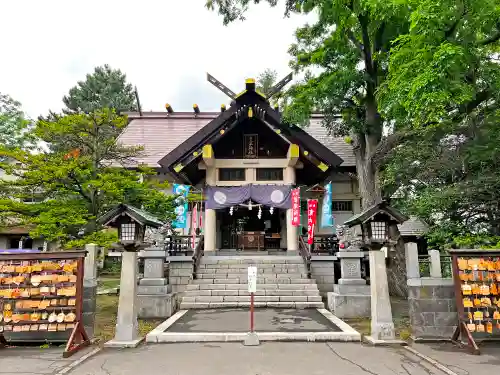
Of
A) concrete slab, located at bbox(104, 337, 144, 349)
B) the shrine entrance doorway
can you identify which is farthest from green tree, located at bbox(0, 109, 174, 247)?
the shrine entrance doorway

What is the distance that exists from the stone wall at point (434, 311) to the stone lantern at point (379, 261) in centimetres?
67

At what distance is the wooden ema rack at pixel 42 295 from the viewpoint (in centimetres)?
727

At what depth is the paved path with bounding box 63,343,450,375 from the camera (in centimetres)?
571

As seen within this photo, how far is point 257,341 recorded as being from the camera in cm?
732

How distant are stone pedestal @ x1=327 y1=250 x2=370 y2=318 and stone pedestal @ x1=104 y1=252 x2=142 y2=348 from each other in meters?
6.30

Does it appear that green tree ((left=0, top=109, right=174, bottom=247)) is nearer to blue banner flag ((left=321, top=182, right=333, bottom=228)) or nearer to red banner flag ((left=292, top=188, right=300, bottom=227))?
red banner flag ((left=292, top=188, right=300, bottom=227))

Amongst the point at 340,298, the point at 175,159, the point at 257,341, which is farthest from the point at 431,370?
the point at 175,159

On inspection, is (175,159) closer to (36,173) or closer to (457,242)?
(36,173)

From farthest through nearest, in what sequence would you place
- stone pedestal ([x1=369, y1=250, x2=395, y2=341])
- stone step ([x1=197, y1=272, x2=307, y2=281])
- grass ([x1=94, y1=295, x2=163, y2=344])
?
1. stone step ([x1=197, y1=272, x2=307, y2=281])
2. grass ([x1=94, y1=295, x2=163, y2=344])
3. stone pedestal ([x1=369, y1=250, x2=395, y2=341])

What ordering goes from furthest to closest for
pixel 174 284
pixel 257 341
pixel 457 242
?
pixel 174 284, pixel 457 242, pixel 257 341

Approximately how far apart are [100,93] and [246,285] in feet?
115

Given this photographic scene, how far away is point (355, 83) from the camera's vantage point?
41.4 ft

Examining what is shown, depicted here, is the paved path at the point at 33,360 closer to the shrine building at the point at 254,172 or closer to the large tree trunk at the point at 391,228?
the shrine building at the point at 254,172

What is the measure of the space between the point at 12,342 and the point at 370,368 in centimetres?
772
